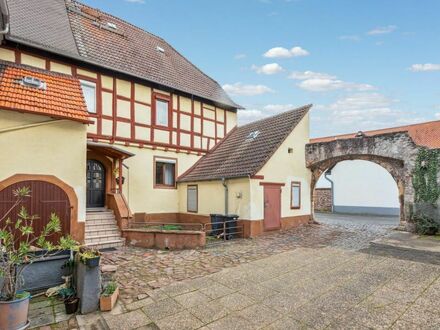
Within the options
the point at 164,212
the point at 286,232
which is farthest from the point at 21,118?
the point at 286,232

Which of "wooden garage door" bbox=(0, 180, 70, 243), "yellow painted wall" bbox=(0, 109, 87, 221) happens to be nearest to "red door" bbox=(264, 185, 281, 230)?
"yellow painted wall" bbox=(0, 109, 87, 221)

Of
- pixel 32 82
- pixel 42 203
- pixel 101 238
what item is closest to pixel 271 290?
pixel 101 238

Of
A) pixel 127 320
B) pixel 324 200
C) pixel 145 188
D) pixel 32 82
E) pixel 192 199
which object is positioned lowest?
pixel 127 320

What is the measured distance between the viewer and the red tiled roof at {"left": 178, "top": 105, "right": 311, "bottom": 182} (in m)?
12.4

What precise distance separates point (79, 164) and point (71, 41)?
6.49 m

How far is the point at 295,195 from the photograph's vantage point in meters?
14.0

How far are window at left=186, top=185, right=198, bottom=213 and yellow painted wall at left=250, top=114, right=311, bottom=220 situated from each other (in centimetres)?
356

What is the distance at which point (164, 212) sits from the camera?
1443 centimetres

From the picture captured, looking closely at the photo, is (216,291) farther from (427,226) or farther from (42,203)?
(427,226)

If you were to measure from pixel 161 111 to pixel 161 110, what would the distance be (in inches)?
2.1

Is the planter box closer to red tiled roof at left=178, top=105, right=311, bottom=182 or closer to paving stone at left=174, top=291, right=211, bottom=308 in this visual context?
paving stone at left=174, top=291, right=211, bottom=308

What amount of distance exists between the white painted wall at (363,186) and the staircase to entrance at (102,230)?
59.4 ft

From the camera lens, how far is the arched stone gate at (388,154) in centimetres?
1216

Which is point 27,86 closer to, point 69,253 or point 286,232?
point 69,253
